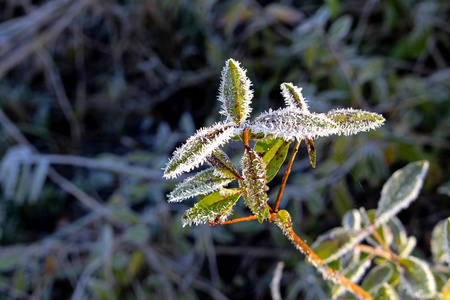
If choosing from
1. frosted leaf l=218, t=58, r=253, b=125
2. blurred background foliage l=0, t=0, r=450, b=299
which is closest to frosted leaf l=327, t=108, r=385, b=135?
frosted leaf l=218, t=58, r=253, b=125

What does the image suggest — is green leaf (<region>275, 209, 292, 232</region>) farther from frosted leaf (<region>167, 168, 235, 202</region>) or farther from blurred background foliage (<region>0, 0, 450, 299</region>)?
blurred background foliage (<region>0, 0, 450, 299</region>)

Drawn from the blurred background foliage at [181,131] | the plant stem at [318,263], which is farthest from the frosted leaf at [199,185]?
the blurred background foliage at [181,131]

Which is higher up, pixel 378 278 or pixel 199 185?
pixel 199 185

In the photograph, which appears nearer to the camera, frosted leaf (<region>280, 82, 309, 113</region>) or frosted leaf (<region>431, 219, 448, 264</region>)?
frosted leaf (<region>280, 82, 309, 113</region>)

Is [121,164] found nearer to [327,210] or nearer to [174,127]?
[174,127]

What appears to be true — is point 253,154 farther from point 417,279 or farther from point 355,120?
point 417,279

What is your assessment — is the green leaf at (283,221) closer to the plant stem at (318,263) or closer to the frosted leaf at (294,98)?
the plant stem at (318,263)

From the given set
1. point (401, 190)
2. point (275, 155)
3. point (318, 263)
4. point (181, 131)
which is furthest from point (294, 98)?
point (181, 131)
